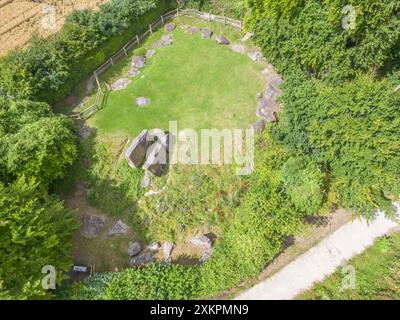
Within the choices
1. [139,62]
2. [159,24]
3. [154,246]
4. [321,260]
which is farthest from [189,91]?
[321,260]

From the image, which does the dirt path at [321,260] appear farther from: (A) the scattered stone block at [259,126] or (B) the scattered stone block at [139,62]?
(B) the scattered stone block at [139,62]

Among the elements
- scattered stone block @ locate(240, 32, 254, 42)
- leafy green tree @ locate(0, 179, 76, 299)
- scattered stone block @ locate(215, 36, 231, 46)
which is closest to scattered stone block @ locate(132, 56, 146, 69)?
scattered stone block @ locate(215, 36, 231, 46)

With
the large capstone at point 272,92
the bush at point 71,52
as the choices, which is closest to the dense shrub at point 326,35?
the large capstone at point 272,92

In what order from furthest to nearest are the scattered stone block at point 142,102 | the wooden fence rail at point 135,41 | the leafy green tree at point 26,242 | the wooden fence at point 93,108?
the wooden fence rail at point 135,41 → the scattered stone block at point 142,102 → the wooden fence at point 93,108 → the leafy green tree at point 26,242

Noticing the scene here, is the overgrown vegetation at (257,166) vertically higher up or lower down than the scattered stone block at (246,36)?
lower down

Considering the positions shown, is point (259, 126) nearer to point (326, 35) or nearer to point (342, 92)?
point (342, 92)

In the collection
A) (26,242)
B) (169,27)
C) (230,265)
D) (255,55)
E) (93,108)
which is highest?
(169,27)

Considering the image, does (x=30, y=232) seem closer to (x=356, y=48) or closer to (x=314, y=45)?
(x=314, y=45)
